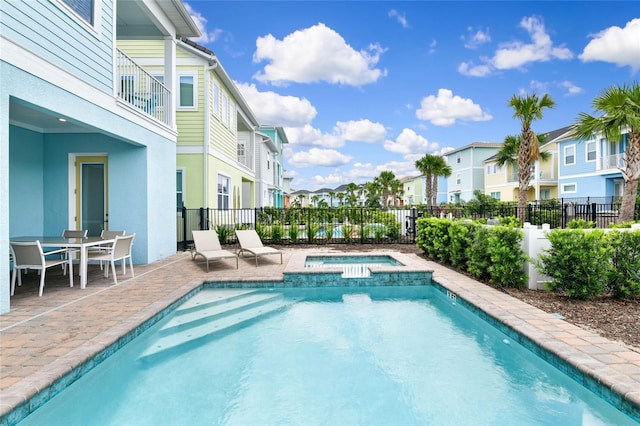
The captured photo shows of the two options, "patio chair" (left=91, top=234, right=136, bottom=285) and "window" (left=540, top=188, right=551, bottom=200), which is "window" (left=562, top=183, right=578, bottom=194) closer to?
"window" (left=540, top=188, right=551, bottom=200)

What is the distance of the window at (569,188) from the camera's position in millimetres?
27716

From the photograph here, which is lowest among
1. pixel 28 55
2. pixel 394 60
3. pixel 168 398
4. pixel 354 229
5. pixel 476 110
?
pixel 168 398

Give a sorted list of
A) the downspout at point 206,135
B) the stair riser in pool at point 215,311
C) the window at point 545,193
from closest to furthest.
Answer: the stair riser in pool at point 215,311 < the downspout at point 206,135 < the window at point 545,193

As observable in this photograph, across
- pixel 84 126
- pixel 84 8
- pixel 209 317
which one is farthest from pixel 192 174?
pixel 209 317

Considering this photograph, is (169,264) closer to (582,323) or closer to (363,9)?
(582,323)

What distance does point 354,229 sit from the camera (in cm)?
1442

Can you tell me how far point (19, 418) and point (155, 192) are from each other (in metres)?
7.12

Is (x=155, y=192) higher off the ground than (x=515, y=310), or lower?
higher

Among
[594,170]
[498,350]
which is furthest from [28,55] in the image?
[594,170]

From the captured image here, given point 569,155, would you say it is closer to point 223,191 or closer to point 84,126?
point 223,191

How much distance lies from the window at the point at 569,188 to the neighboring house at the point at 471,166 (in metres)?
10.9

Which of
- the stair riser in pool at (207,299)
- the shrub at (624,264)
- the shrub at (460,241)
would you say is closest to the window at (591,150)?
the shrub at (460,241)

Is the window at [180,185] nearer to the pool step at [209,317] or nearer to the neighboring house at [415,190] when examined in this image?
the pool step at [209,317]

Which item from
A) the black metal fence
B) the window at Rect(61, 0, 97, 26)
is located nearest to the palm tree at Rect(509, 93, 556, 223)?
the black metal fence
